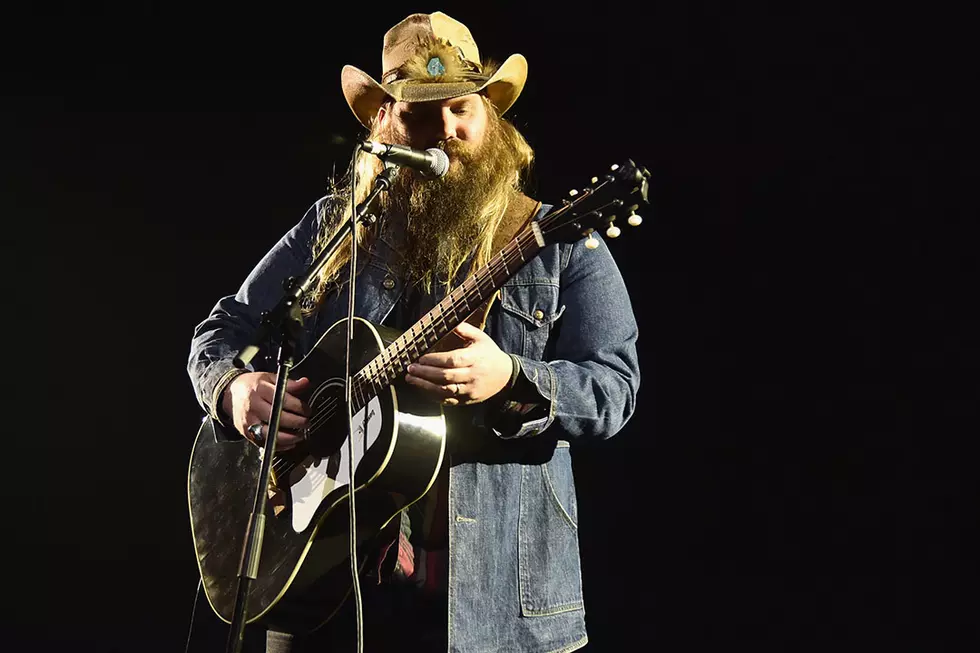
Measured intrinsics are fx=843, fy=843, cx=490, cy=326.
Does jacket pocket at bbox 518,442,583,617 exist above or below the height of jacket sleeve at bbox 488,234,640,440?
below

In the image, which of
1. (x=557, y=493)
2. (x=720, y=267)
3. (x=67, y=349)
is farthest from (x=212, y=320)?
(x=67, y=349)

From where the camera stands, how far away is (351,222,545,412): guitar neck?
5.54 ft

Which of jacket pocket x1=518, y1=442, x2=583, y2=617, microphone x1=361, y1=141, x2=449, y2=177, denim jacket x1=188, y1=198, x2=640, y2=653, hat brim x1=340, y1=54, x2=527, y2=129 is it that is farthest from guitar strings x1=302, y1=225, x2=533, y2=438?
hat brim x1=340, y1=54, x2=527, y2=129

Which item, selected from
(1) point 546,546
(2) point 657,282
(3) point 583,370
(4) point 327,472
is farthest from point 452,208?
(2) point 657,282

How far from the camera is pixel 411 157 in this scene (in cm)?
169

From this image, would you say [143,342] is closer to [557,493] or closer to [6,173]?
[6,173]

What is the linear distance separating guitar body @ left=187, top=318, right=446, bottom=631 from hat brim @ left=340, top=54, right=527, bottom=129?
0.66m

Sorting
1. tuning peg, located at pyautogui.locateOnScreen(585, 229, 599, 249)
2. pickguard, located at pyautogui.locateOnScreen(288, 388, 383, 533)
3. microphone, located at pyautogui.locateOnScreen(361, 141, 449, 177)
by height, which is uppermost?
microphone, located at pyautogui.locateOnScreen(361, 141, 449, 177)

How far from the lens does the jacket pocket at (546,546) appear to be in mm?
1831

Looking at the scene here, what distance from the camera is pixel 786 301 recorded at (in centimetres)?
293

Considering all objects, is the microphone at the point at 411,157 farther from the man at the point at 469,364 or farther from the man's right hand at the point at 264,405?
the man's right hand at the point at 264,405

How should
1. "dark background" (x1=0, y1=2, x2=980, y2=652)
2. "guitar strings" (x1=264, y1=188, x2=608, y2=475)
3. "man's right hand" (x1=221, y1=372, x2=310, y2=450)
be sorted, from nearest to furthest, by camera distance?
"guitar strings" (x1=264, y1=188, x2=608, y2=475), "man's right hand" (x1=221, y1=372, x2=310, y2=450), "dark background" (x1=0, y1=2, x2=980, y2=652)

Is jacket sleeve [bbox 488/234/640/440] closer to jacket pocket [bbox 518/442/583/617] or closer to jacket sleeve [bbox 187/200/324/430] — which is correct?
jacket pocket [bbox 518/442/583/617]

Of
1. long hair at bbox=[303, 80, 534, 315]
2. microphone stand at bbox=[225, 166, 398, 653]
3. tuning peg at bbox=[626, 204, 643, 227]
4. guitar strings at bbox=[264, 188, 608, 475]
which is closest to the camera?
microphone stand at bbox=[225, 166, 398, 653]
